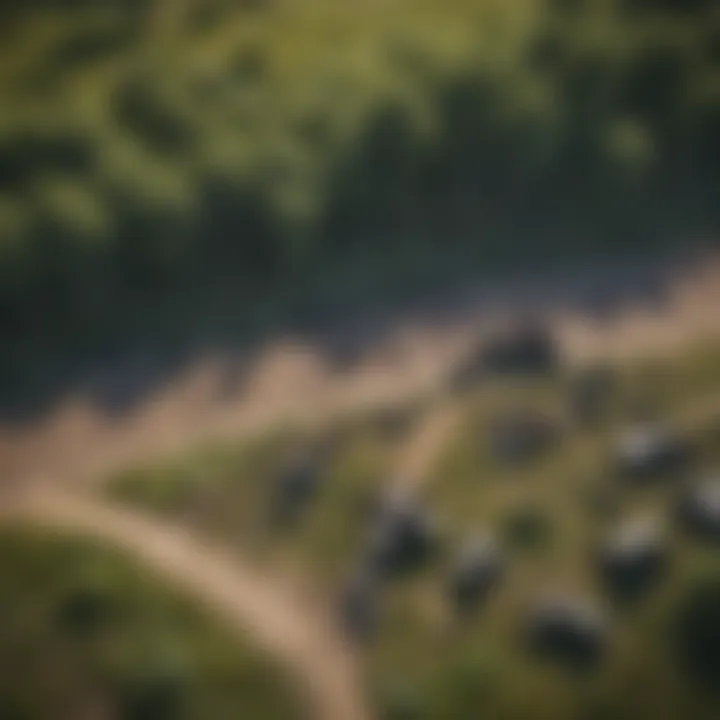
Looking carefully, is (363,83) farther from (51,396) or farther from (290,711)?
(290,711)

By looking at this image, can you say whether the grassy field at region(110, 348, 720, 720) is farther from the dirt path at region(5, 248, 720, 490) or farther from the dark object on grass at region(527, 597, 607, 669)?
the dirt path at region(5, 248, 720, 490)

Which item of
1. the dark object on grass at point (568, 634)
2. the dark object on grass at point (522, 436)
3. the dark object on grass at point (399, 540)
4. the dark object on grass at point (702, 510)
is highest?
the dark object on grass at point (522, 436)

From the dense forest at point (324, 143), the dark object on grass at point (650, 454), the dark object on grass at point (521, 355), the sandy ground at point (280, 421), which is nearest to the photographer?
the sandy ground at point (280, 421)

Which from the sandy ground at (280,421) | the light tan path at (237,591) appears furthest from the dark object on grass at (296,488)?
the light tan path at (237,591)

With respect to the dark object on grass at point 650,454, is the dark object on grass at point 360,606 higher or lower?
lower

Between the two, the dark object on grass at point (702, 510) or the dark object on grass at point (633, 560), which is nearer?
the dark object on grass at point (633, 560)

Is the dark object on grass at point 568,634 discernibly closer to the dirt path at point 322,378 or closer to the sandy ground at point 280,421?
the sandy ground at point 280,421

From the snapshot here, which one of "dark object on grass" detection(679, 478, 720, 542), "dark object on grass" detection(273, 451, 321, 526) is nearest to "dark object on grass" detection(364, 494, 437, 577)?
"dark object on grass" detection(273, 451, 321, 526)
